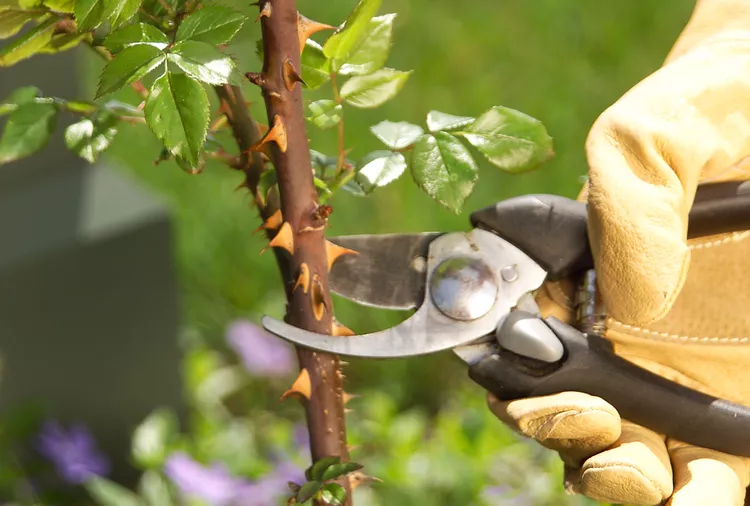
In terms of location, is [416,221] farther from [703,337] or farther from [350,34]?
[350,34]

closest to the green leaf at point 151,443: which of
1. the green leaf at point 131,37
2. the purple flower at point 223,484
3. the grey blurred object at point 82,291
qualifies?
the purple flower at point 223,484

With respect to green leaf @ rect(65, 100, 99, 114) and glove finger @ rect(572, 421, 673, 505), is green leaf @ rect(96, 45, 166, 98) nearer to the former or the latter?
green leaf @ rect(65, 100, 99, 114)

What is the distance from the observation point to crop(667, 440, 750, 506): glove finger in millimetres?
628

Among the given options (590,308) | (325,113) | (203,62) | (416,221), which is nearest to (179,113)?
(203,62)

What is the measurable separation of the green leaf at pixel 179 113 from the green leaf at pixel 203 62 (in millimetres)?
10

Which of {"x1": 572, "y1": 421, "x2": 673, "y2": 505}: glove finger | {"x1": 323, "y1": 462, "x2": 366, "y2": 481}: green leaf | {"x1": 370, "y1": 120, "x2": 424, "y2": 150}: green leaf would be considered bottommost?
{"x1": 323, "y1": 462, "x2": 366, "y2": 481}: green leaf

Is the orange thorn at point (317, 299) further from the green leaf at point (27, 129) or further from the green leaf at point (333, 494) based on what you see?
the green leaf at point (27, 129)

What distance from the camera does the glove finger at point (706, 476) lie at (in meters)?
0.63

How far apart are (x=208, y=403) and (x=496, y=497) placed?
0.74 m

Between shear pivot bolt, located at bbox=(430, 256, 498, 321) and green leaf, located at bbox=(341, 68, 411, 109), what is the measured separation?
5.6 inches

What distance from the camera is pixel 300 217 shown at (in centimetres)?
61

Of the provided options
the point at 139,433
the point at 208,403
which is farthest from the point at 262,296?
the point at 139,433

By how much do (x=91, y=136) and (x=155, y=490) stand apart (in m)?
1.00

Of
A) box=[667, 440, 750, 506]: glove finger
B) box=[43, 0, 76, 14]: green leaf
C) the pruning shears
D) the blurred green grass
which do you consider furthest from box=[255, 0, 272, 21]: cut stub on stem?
the blurred green grass
